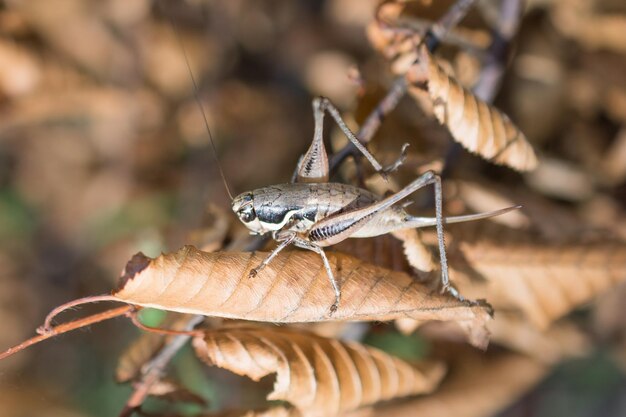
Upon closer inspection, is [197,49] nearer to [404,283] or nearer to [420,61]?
[420,61]

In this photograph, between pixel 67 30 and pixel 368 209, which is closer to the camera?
pixel 368 209

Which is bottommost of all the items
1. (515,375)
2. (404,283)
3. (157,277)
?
(515,375)

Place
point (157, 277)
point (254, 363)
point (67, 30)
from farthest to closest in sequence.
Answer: point (67, 30)
point (254, 363)
point (157, 277)

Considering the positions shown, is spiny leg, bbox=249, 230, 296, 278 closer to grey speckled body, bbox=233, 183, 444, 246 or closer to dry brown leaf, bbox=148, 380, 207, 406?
grey speckled body, bbox=233, 183, 444, 246

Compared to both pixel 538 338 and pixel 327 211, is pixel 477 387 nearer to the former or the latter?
pixel 538 338

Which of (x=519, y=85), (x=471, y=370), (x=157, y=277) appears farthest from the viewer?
(x=519, y=85)

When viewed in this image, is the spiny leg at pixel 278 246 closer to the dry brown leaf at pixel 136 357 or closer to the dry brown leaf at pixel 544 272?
the dry brown leaf at pixel 136 357

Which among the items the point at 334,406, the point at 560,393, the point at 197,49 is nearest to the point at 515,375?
the point at 560,393

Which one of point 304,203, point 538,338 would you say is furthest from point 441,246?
point 538,338
